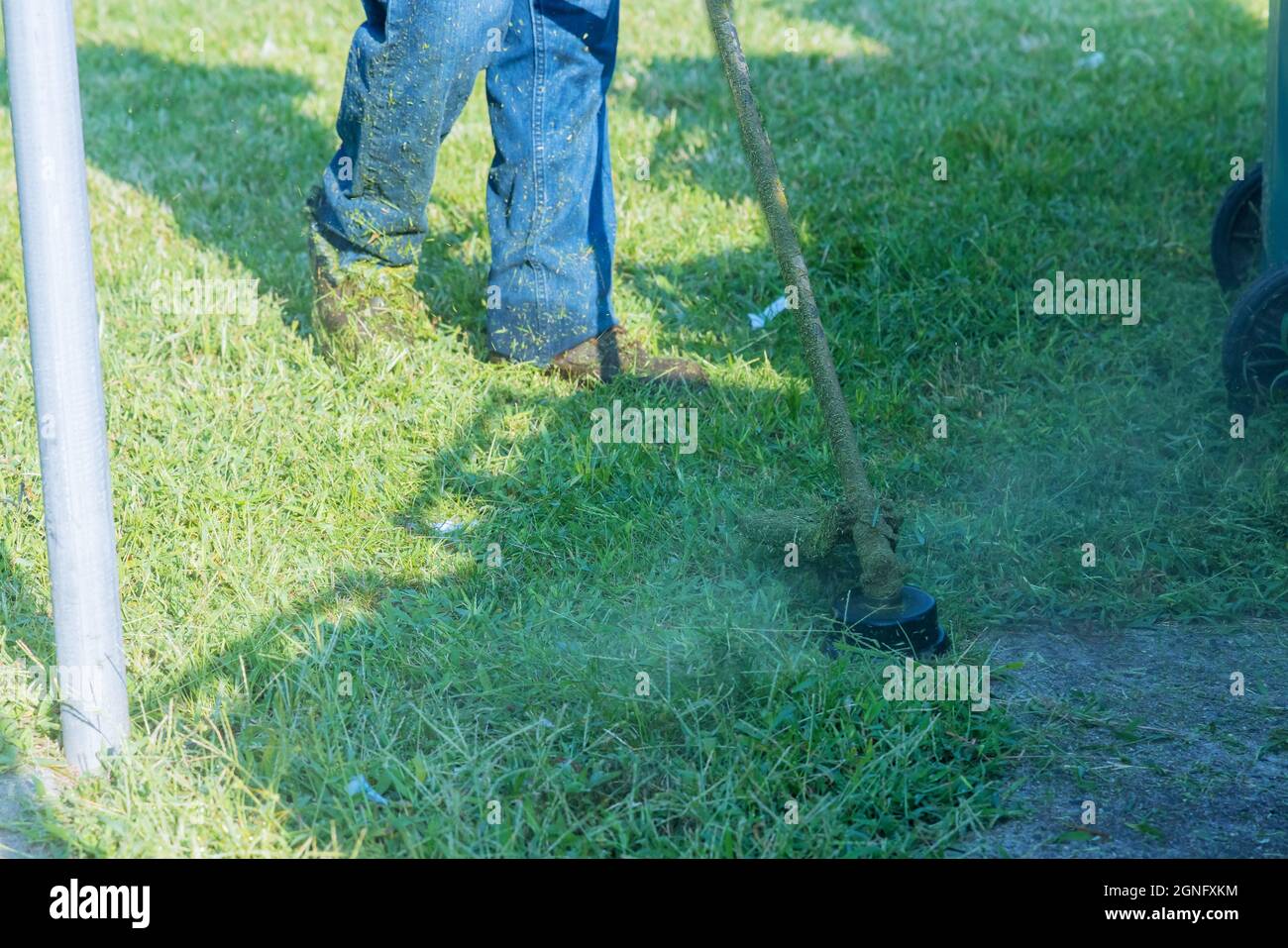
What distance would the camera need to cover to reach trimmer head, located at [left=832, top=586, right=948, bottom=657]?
249cm

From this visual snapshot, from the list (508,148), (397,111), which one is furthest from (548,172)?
(397,111)

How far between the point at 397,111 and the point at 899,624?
5.69ft

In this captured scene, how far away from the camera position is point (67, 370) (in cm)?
199

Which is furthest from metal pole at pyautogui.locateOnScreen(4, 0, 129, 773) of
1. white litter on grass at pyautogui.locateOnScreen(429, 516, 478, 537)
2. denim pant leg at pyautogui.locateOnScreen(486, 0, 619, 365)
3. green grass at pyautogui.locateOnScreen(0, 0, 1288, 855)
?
denim pant leg at pyautogui.locateOnScreen(486, 0, 619, 365)

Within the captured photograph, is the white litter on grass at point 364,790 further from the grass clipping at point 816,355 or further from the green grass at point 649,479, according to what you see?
the grass clipping at point 816,355

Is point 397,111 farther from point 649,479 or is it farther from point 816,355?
point 816,355

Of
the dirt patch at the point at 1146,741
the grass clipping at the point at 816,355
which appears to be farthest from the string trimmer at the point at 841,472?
the dirt patch at the point at 1146,741

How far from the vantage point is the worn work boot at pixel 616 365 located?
353 cm

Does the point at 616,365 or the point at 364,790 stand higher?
the point at 616,365

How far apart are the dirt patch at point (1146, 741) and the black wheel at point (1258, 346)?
75 cm

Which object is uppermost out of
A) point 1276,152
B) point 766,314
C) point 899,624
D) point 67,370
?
point 1276,152
